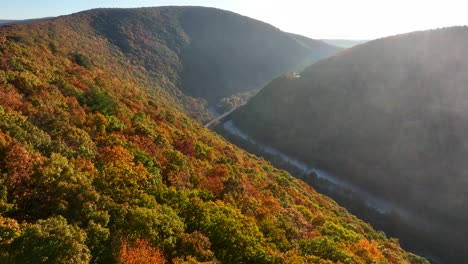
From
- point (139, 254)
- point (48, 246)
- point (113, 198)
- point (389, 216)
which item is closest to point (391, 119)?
point (389, 216)

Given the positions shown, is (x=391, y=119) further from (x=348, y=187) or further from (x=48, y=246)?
(x=48, y=246)

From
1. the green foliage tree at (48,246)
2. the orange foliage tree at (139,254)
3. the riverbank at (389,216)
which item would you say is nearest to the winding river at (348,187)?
the riverbank at (389,216)

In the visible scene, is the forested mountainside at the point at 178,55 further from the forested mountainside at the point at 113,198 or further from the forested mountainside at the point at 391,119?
the forested mountainside at the point at 113,198

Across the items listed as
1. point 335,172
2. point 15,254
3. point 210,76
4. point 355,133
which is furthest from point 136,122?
point 210,76

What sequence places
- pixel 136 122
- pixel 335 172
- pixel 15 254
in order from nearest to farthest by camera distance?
pixel 15 254, pixel 136 122, pixel 335 172

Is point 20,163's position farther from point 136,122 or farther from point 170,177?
point 136,122

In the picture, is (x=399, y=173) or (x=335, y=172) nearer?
(x=399, y=173)

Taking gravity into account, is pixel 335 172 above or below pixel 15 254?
below

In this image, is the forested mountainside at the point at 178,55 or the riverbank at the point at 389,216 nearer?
the riverbank at the point at 389,216

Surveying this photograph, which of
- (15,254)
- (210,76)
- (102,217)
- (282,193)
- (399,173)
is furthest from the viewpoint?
(210,76)
